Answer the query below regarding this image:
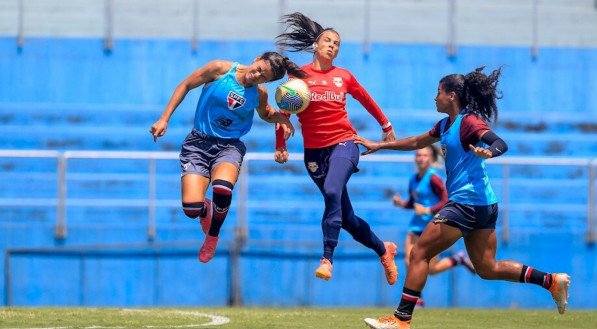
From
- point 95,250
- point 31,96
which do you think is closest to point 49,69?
point 31,96

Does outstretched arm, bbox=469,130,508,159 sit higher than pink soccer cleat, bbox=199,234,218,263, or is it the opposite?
outstretched arm, bbox=469,130,508,159

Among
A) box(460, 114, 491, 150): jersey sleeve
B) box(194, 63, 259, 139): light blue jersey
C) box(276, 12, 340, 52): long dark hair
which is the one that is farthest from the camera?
box(276, 12, 340, 52): long dark hair

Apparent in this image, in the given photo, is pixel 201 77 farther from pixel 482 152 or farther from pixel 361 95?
pixel 482 152

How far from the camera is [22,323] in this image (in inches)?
387

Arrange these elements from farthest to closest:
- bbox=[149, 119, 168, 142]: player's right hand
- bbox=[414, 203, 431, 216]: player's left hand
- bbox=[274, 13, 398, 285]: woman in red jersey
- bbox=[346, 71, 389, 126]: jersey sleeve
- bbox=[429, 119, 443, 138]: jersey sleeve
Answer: bbox=[414, 203, 431, 216]: player's left hand → bbox=[346, 71, 389, 126]: jersey sleeve → bbox=[274, 13, 398, 285]: woman in red jersey → bbox=[149, 119, 168, 142]: player's right hand → bbox=[429, 119, 443, 138]: jersey sleeve

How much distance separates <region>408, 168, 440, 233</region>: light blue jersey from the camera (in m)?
14.1

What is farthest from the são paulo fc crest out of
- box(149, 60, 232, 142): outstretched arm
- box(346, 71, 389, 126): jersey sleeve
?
box(149, 60, 232, 142): outstretched arm

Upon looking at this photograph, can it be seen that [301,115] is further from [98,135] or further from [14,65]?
[14,65]

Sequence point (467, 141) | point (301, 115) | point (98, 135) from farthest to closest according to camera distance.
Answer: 1. point (98, 135)
2. point (301, 115)
3. point (467, 141)

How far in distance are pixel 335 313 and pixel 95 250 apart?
5.22m

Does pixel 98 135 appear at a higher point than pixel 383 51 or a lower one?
lower

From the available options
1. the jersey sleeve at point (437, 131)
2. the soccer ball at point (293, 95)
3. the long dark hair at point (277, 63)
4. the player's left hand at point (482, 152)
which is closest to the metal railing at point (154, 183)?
the soccer ball at point (293, 95)

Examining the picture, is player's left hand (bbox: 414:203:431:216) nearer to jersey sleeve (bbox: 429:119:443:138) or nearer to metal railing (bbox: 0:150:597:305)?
metal railing (bbox: 0:150:597:305)

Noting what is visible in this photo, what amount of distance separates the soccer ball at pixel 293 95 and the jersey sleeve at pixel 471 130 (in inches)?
77.6
